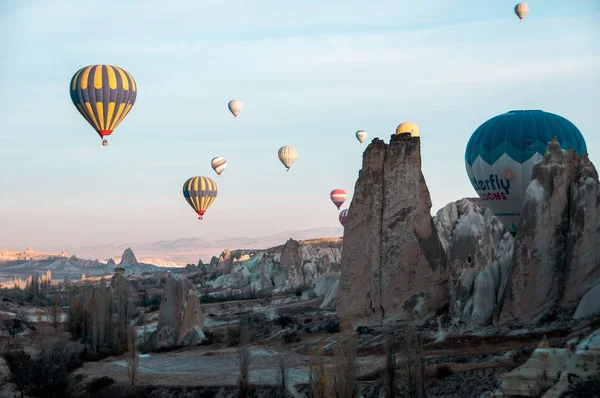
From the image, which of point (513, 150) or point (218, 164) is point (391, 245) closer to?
point (513, 150)

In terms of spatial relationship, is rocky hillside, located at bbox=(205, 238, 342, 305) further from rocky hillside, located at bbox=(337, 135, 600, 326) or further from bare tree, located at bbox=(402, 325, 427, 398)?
bare tree, located at bbox=(402, 325, 427, 398)

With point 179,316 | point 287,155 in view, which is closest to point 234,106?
point 287,155

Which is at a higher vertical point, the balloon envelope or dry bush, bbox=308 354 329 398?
the balloon envelope

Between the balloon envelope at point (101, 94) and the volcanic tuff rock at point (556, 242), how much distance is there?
1221 inches

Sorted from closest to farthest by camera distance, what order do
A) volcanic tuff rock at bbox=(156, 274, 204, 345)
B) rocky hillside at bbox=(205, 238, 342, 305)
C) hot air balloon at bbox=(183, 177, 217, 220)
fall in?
volcanic tuff rock at bbox=(156, 274, 204, 345) < hot air balloon at bbox=(183, 177, 217, 220) < rocky hillside at bbox=(205, 238, 342, 305)

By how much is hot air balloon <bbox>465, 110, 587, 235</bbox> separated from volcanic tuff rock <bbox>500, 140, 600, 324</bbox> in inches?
324

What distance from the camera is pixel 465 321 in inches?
1297

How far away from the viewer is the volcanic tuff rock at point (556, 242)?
29812 millimetres

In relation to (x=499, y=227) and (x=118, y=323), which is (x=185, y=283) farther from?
(x=499, y=227)

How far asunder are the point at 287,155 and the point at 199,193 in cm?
1578

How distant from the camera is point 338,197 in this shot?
112 meters

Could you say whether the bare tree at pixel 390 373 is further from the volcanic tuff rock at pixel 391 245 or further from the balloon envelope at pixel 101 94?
the balloon envelope at pixel 101 94

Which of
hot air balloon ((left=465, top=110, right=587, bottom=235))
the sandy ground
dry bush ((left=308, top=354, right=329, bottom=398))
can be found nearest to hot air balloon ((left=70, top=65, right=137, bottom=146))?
the sandy ground

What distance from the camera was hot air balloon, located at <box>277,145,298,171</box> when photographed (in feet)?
315
